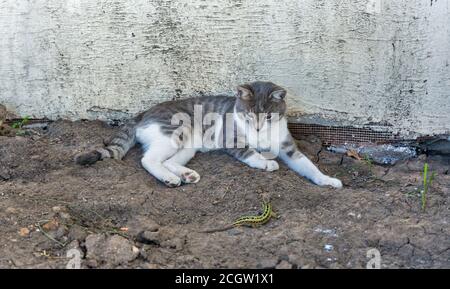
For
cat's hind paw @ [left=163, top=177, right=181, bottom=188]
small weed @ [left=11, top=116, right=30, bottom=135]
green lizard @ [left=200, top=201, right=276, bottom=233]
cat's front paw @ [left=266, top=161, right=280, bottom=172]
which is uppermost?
small weed @ [left=11, top=116, right=30, bottom=135]

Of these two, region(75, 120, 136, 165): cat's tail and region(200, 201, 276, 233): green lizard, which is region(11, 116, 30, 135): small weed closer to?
region(75, 120, 136, 165): cat's tail

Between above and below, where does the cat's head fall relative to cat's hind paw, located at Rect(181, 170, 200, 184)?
above

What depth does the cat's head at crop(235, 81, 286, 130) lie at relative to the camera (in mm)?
→ 4961

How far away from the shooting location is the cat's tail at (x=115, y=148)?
4855 mm

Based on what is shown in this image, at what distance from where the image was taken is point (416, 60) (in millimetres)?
5020

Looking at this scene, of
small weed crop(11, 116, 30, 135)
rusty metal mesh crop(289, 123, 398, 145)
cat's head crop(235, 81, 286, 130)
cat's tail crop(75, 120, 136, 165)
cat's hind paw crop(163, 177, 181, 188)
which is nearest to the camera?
cat's hind paw crop(163, 177, 181, 188)

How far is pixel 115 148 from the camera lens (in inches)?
201

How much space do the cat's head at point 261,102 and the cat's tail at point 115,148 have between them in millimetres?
947

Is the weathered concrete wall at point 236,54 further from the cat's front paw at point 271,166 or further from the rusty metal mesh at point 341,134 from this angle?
the cat's front paw at point 271,166

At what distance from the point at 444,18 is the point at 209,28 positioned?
182cm

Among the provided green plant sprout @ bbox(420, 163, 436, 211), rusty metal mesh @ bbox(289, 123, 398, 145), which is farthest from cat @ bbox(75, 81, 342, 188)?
green plant sprout @ bbox(420, 163, 436, 211)

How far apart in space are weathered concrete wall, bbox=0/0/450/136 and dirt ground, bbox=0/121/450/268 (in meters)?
0.40

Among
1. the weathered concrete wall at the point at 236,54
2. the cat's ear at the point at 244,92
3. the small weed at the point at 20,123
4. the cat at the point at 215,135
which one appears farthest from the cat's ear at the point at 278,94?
the small weed at the point at 20,123
